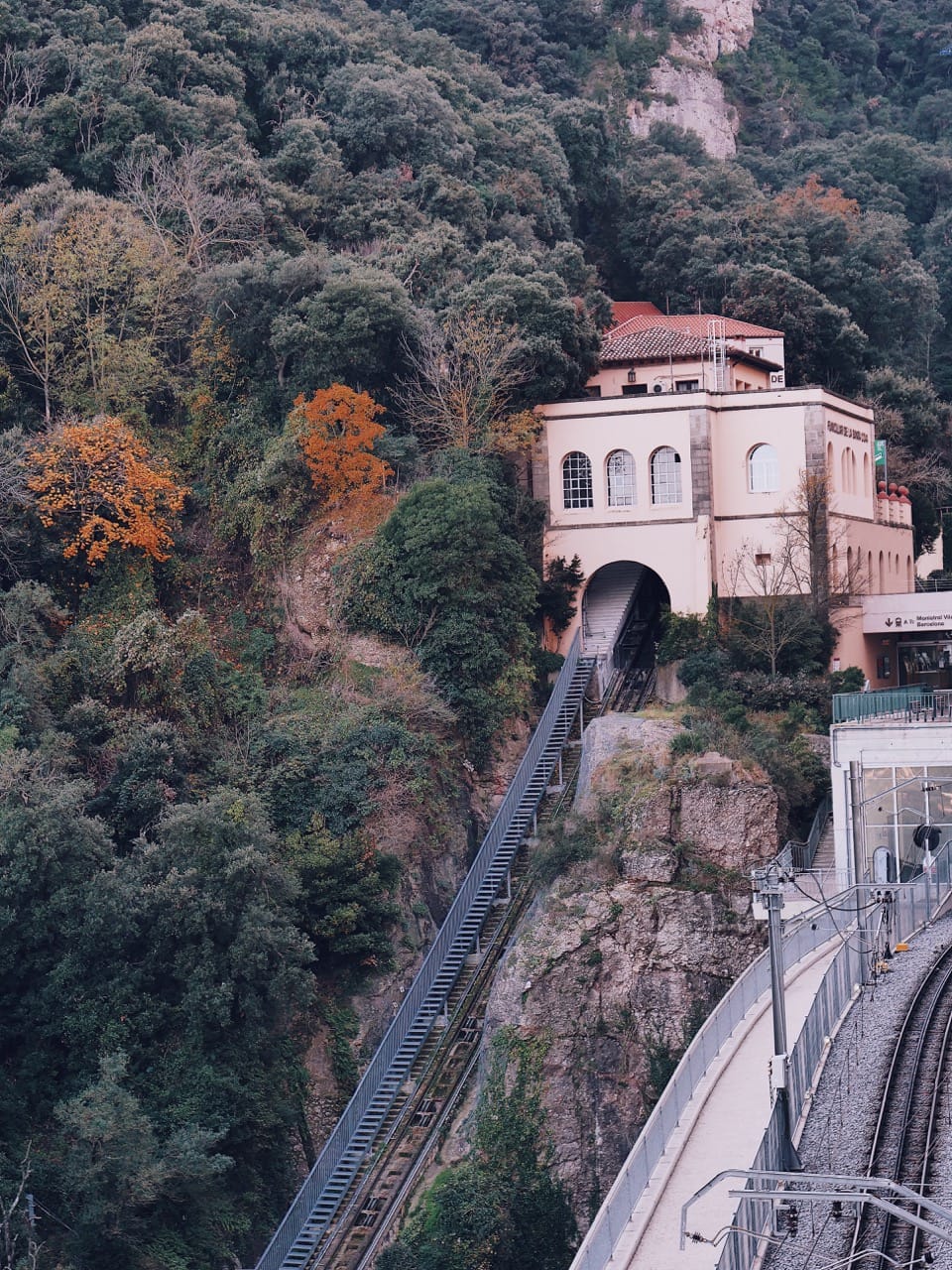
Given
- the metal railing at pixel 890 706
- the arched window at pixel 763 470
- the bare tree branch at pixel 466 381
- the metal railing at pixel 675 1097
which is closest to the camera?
the metal railing at pixel 675 1097

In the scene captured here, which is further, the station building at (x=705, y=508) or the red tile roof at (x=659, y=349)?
the red tile roof at (x=659, y=349)

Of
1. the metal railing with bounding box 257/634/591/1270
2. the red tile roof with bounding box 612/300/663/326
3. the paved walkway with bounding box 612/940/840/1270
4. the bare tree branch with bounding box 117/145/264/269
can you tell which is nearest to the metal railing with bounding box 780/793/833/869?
the metal railing with bounding box 257/634/591/1270

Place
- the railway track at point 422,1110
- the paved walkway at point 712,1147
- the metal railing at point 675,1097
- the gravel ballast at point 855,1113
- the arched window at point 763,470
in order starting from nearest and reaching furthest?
the metal railing at point 675,1097 < the paved walkway at point 712,1147 < the gravel ballast at point 855,1113 < the railway track at point 422,1110 < the arched window at point 763,470

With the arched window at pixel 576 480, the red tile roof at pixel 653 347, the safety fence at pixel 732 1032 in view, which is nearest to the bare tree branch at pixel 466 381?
the arched window at pixel 576 480

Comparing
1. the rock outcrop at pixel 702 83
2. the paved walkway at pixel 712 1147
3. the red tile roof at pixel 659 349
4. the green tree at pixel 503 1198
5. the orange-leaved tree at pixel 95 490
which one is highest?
the rock outcrop at pixel 702 83

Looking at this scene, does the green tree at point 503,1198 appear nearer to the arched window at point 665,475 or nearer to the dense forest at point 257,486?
the dense forest at point 257,486

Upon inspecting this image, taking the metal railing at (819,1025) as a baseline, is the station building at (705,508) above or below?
above
